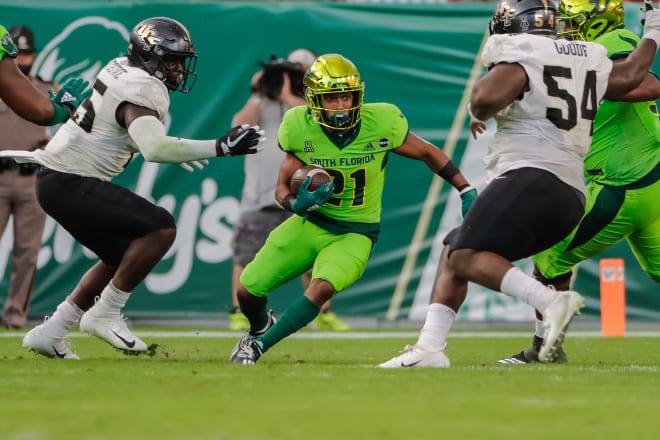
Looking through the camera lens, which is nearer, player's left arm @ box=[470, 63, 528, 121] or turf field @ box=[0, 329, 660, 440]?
turf field @ box=[0, 329, 660, 440]

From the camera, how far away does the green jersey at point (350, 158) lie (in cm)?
678

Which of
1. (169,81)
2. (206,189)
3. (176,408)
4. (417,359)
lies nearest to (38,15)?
(206,189)

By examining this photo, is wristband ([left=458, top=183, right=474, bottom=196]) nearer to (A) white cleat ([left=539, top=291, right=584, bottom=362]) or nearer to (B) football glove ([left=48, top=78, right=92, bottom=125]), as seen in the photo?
(A) white cleat ([left=539, top=291, right=584, bottom=362])

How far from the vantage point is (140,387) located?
17.0 ft

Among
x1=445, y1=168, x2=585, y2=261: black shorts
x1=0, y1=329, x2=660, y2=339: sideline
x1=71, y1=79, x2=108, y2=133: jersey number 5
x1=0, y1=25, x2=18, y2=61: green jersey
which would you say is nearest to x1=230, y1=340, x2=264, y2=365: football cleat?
x1=445, y1=168, x2=585, y2=261: black shorts

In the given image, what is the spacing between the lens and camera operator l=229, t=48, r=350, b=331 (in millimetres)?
10703

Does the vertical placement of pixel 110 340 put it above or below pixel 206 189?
above

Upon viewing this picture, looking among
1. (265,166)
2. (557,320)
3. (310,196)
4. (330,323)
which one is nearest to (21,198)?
(265,166)

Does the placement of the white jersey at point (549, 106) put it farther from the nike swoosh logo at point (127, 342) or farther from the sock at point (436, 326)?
the nike swoosh logo at point (127, 342)

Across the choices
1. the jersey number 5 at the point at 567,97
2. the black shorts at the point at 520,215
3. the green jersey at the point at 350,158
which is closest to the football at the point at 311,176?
the green jersey at the point at 350,158

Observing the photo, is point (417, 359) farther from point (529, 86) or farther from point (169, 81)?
point (169, 81)

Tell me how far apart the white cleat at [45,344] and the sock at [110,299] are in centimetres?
29

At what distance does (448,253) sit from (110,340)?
1.91 m

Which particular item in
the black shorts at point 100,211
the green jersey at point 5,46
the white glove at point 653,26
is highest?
the white glove at point 653,26
